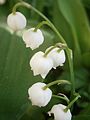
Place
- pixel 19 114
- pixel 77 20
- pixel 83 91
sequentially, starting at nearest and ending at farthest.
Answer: pixel 19 114 < pixel 83 91 < pixel 77 20

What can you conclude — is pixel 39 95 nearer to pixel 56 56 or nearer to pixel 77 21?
pixel 56 56

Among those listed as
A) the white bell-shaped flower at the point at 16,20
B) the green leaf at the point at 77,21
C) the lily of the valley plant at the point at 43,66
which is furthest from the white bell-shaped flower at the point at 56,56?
the green leaf at the point at 77,21

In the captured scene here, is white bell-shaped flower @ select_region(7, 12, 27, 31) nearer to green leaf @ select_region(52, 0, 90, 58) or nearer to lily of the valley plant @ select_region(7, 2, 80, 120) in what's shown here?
lily of the valley plant @ select_region(7, 2, 80, 120)

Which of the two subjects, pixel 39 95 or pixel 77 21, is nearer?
pixel 39 95

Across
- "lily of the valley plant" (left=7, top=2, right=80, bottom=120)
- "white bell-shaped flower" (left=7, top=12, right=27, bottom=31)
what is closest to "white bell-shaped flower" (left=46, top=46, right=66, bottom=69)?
"lily of the valley plant" (left=7, top=2, right=80, bottom=120)

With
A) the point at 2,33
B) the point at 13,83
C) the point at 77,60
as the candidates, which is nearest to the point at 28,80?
the point at 13,83

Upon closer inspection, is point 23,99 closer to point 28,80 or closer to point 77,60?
point 28,80

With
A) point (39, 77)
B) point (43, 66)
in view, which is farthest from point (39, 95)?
point (39, 77)

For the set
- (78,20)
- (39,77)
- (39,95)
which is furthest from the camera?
(78,20)

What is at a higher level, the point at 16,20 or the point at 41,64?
the point at 16,20
